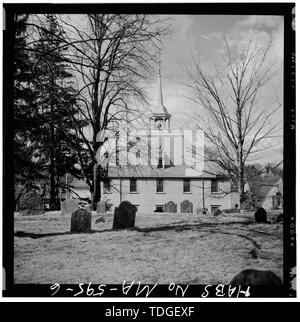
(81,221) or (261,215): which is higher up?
(261,215)

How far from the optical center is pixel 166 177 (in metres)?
4.45

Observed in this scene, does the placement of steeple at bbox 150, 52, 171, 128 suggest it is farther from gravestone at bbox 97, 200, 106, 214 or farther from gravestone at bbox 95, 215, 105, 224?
gravestone at bbox 95, 215, 105, 224

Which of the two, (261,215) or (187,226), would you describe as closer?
(261,215)

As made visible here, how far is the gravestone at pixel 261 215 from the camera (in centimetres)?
429

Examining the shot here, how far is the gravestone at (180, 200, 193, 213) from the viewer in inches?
180

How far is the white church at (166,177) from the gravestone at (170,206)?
0.06 ft

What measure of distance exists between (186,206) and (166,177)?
1.64ft

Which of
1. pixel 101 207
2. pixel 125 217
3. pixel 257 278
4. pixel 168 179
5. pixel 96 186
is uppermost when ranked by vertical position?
pixel 168 179

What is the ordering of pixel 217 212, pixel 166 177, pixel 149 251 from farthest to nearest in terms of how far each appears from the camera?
pixel 217 212 → pixel 166 177 → pixel 149 251

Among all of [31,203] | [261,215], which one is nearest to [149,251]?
[261,215]

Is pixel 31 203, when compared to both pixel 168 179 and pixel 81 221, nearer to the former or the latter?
pixel 81 221

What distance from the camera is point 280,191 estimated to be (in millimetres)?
4207

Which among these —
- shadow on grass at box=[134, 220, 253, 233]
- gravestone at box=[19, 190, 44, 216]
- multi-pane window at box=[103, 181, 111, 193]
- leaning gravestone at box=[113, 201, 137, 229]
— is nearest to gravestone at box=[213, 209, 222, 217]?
shadow on grass at box=[134, 220, 253, 233]
